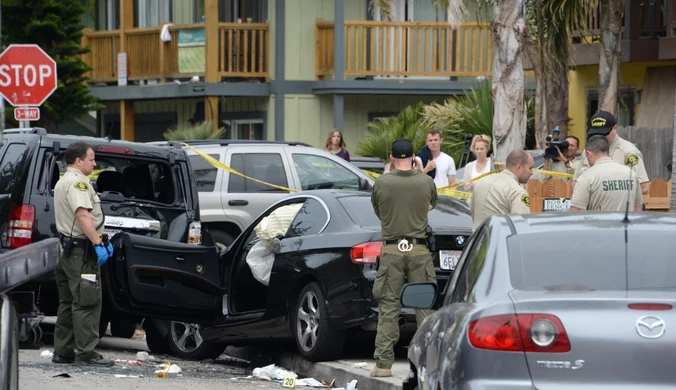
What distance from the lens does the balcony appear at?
28.3 meters

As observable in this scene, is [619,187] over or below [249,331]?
over

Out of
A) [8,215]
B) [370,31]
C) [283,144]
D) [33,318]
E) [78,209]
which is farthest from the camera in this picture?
[370,31]

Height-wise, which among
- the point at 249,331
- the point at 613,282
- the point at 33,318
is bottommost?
the point at 249,331

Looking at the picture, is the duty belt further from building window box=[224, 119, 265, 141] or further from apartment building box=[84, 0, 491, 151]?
building window box=[224, 119, 265, 141]

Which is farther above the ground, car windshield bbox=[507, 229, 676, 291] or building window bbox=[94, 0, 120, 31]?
building window bbox=[94, 0, 120, 31]

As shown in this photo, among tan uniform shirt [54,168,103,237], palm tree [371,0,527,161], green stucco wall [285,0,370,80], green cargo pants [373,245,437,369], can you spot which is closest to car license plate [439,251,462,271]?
green cargo pants [373,245,437,369]

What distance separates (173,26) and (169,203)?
16.7 metres

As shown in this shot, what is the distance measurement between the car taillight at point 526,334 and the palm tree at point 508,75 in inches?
402

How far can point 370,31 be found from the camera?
Result: 2797 cm

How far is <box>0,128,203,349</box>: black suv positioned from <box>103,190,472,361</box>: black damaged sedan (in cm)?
78

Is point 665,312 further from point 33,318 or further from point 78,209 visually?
point 78,209

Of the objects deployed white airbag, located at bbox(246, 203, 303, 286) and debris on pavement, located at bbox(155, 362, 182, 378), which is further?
deployed white airbag, located at bbox(246, 203, 303, 286)

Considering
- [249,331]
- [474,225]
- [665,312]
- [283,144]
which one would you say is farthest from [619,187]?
[283,144]

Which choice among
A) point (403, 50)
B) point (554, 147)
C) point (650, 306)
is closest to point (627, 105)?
point (403, 50)
